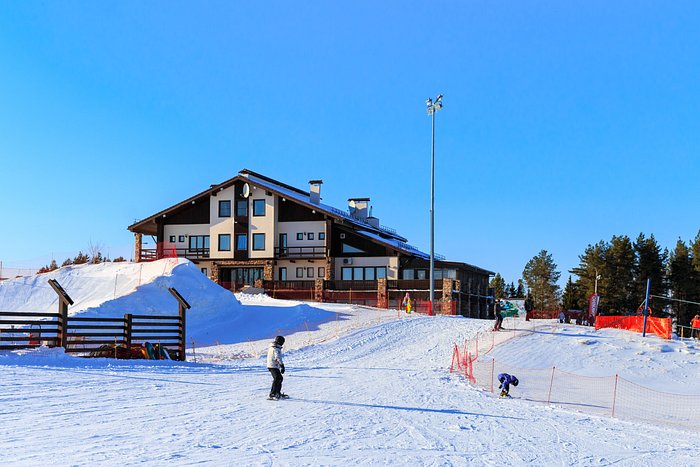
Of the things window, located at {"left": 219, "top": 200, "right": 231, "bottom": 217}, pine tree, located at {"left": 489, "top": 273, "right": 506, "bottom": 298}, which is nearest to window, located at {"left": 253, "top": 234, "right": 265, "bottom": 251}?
window, located at {"left": 219, "top": 200, "right": 231, "bottom": 217}

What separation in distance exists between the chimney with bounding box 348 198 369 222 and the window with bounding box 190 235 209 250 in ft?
49.2

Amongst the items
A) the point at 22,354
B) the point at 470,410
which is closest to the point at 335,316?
A: the point at 22,354

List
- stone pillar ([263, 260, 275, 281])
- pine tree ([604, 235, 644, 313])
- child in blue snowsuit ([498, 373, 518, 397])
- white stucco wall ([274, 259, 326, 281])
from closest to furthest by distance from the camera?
child in blue snowsuit ([498, 373, 518, 397])
white stucco wall ([274, 259, 326, 281])
stone pillar ([263, 260, 275, 281])
pine tree ([604, 235, 644, 313])

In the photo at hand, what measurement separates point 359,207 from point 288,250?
1368cm

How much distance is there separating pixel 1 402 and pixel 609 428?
10749 millimetres

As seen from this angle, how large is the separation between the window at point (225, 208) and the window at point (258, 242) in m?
2.99

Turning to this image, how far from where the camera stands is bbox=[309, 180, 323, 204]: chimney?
2224 inches

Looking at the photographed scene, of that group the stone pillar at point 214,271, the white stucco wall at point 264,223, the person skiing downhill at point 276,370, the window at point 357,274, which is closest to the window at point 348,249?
the window at point 357,274

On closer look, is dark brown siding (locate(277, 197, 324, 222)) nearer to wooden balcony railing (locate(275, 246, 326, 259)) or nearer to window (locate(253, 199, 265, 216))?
window (locate(253, 199, 265, 216))

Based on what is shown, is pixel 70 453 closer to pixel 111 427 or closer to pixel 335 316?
pixel 111 427

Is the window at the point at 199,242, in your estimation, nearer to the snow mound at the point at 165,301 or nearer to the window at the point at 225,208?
the window at the point at 225,208

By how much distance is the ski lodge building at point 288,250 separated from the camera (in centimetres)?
4709

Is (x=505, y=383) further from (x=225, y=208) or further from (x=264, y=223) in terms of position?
(x=225, y=208)

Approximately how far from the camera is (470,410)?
13.6 meters
